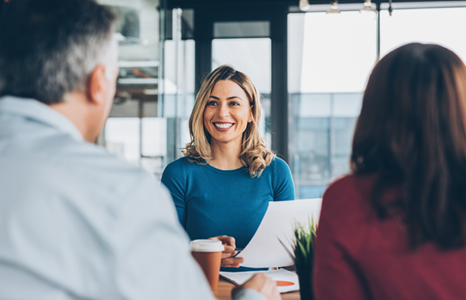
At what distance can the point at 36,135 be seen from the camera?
60cm

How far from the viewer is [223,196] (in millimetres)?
1822

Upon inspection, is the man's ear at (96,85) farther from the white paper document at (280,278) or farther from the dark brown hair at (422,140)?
the white paper document at (280,278)

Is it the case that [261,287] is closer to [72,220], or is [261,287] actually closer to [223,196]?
[72,220]

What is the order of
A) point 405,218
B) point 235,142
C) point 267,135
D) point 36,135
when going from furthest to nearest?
point 267,135 → point 235,142 → point 405,218 → point 36,135

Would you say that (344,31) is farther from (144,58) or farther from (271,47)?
(144,58)

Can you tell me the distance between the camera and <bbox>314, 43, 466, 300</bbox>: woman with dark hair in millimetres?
701

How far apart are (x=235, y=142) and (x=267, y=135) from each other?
5.99ft

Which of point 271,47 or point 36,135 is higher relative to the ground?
point 271,47

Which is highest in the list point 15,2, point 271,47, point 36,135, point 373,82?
point 271,47

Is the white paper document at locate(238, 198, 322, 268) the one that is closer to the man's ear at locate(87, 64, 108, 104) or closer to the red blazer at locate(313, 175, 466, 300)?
the red blazer at locate(313, 175, 466, 300)

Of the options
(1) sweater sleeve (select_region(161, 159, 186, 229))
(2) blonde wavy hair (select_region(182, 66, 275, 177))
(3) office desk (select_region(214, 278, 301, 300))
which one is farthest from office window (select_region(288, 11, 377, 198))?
(3) office desk (select_region(214, 278, 301, 300))

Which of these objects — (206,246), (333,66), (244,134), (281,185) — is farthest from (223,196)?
(333,66)

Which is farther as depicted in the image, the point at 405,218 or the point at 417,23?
the point at 417,23

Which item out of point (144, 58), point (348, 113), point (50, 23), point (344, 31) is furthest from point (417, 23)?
point (50, 23)
